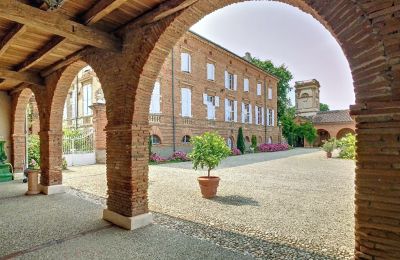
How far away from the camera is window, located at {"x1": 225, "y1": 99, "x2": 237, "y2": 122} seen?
908 inches

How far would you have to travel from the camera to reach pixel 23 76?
780cm

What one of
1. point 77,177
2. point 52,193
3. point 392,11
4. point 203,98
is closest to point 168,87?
point 203,98

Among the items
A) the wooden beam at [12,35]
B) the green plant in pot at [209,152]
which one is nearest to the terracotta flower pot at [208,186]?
the green plant in pot at [209,152]

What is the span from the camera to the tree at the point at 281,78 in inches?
1453

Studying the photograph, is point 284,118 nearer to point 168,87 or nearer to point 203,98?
point 203,98

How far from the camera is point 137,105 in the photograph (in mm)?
4941

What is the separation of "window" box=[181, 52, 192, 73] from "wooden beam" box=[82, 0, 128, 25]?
1393 cm

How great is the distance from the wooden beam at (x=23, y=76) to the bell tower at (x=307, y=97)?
4220 centimetres

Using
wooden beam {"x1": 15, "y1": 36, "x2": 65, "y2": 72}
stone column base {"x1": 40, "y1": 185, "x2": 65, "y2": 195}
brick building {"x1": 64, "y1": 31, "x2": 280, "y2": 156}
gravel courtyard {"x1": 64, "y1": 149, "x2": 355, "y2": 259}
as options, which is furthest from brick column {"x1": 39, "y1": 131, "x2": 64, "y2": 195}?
brick building {"x1": 64, "y1": 31, "x2": 280, "y2": 156}

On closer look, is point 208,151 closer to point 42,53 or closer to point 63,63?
point 63,63

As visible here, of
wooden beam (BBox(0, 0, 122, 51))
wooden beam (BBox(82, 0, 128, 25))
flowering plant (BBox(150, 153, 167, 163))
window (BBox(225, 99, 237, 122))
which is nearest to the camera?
wooden beam (BBox(0, 0, 122, 51))

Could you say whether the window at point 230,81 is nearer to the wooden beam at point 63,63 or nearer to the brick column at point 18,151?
the brick column at point 18,151

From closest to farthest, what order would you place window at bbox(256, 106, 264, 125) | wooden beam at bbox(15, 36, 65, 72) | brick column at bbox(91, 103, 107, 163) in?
wooden beam at bbox(15, 36, 65, 72) → brick column at bbox(91, 103, 107, 163) → window at bbox(256, 106, 264, 125)

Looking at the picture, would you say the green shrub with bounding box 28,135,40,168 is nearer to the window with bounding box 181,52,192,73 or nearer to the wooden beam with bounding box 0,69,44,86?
the wooden beam with bounding box 0,69,44,86
